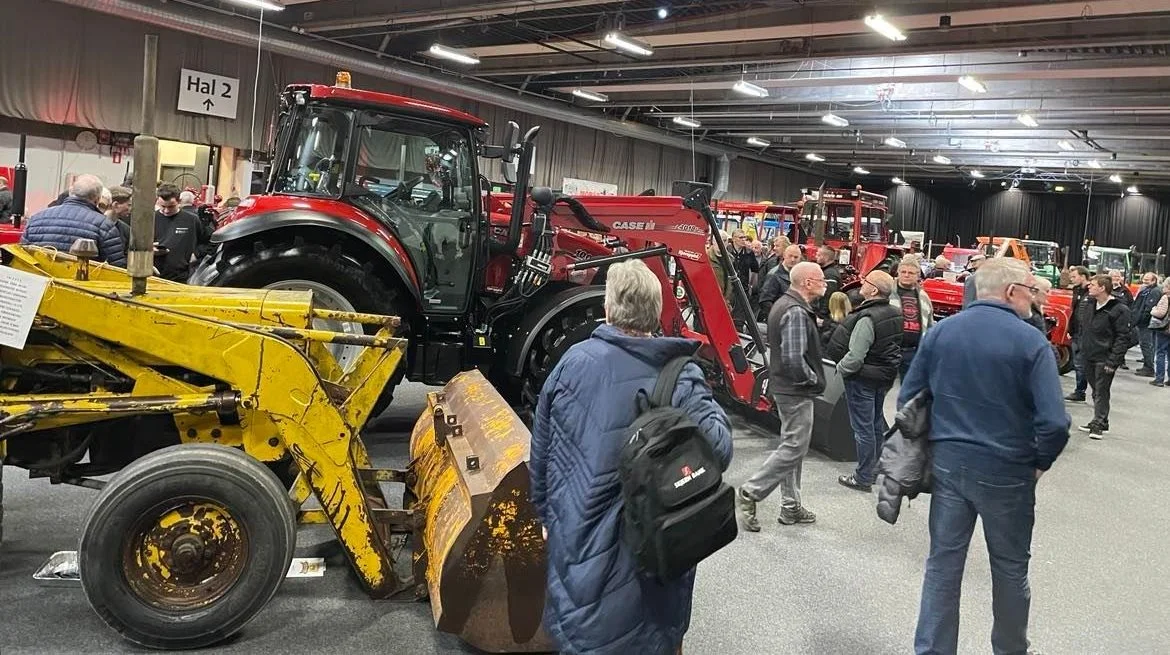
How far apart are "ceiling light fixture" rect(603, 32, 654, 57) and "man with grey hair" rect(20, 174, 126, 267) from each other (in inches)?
278

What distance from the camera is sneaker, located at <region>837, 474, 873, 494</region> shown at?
564 cm

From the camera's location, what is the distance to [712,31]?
36.7 ft

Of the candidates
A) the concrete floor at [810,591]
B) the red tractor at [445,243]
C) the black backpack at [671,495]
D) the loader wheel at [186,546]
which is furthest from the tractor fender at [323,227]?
the black backpack at [671,495]

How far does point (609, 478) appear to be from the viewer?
84.4 inches

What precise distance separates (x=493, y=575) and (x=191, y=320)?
145 centimetres

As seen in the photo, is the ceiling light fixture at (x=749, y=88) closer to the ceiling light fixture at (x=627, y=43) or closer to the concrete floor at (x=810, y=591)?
the ceiling light fixture at (x=627, y=43)

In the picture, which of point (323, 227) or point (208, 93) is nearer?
point (323, 227)

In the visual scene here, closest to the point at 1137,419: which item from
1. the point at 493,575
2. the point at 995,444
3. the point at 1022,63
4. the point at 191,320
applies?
the point at 1022,63

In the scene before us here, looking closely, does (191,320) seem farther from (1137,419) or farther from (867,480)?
→ (1137,419)

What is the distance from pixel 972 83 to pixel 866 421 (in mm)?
8172

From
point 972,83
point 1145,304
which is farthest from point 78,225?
point 1145,304

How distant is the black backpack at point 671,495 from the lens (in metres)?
1.98

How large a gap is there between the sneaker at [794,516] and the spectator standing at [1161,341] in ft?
32.8

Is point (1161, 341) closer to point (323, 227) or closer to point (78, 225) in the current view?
point (323, 227)
